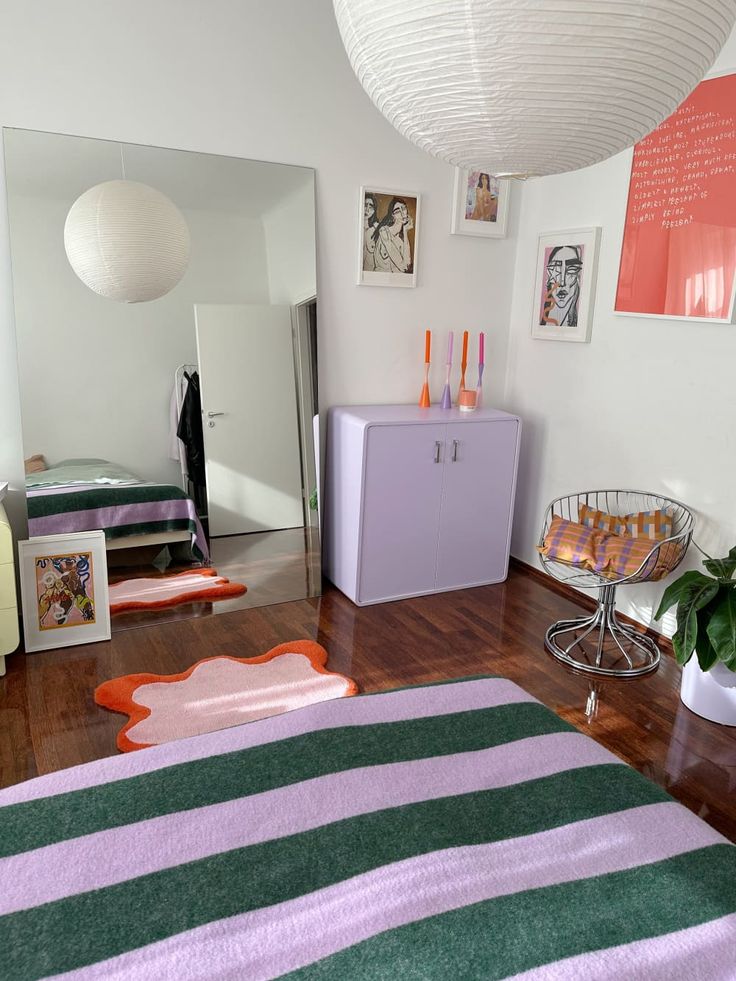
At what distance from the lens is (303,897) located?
3.90 feet

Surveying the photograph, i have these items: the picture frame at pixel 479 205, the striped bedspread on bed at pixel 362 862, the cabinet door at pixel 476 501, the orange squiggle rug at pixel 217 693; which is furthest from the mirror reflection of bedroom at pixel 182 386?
the striped bedspread on bed at pixel 362 862

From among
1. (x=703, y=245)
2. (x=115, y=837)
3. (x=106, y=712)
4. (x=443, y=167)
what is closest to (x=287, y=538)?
(x=106, y=712)

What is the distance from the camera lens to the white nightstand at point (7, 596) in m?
2.79

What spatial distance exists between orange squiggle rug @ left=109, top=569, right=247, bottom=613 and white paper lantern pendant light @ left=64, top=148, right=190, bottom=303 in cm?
124

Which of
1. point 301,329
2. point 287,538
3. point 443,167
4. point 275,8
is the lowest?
point 287,538

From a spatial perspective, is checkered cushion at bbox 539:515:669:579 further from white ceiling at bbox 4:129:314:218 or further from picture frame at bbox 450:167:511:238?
white ceiling at bbox 4:129:314:218

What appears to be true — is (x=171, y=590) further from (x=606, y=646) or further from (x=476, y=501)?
(x=606, y=646)

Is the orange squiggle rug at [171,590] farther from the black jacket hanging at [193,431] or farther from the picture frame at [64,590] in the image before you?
the black jacket hanging at [193,431]

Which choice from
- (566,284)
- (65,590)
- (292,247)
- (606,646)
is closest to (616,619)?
(606,646)

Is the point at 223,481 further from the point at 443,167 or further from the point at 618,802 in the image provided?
the point at 618,802

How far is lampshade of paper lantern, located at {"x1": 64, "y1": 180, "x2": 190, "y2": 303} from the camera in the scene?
2.94 m

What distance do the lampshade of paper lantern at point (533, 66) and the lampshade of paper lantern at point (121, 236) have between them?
2.17m

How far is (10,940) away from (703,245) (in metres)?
3.08

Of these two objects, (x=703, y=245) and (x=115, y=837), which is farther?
(x=703, y=245)
